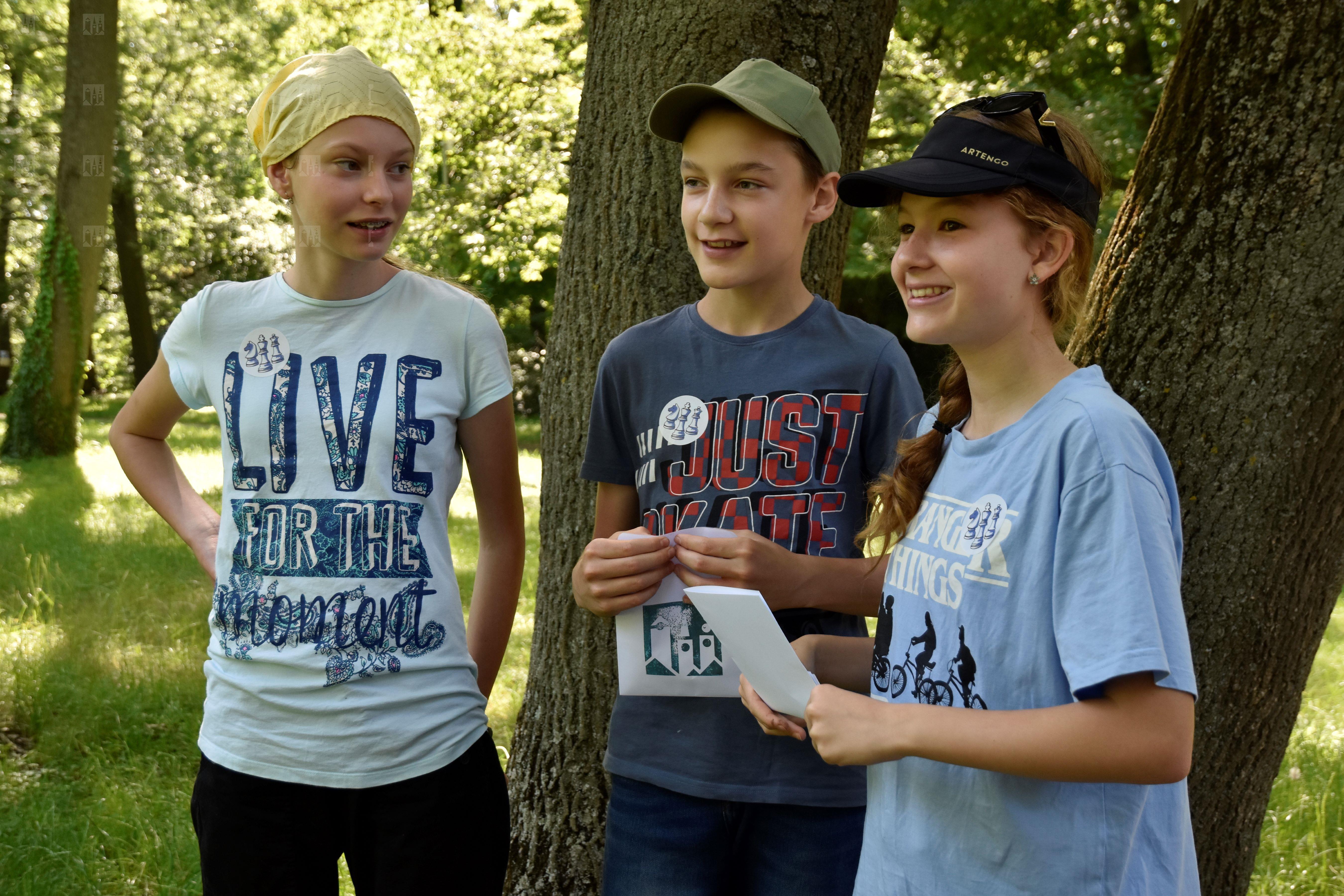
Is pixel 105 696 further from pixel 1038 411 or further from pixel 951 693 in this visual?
pixel 1038 411

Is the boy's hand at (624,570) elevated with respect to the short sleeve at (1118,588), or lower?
lower

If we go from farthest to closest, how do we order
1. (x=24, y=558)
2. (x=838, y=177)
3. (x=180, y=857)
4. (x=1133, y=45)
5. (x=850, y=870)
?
(x=1133, y=45) < (x=24, y=558) < (x=180, y=857) < (x=838, y=177) < (x=850, y=870)

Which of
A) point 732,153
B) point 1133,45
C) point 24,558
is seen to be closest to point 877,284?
point 1133,45

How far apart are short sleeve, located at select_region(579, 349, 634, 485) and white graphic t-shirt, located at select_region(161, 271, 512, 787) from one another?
22 cm

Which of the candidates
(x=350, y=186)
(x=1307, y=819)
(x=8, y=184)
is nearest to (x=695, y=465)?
(x=350, y=186)

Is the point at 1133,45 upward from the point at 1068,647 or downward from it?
upward

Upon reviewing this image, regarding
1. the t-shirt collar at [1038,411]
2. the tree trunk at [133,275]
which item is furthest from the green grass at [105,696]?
the tree trunk at [133,275]

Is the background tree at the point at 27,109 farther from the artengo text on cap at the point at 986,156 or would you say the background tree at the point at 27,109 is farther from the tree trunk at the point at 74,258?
the artengo text on cap at the point at 986,156

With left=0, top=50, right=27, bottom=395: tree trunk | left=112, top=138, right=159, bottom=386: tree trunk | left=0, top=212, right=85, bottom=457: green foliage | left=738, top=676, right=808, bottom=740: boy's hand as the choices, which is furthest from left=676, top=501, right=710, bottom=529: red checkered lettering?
left=112, top=138, right=159, bottom=386: tree trunk

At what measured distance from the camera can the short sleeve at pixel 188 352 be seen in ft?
7.05

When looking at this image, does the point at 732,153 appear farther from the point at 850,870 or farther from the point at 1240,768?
the point at 1240,768

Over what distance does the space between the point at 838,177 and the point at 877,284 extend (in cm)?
1484

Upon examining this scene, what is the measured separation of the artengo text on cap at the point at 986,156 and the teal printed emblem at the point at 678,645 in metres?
0.88

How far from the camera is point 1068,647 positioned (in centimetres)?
136
